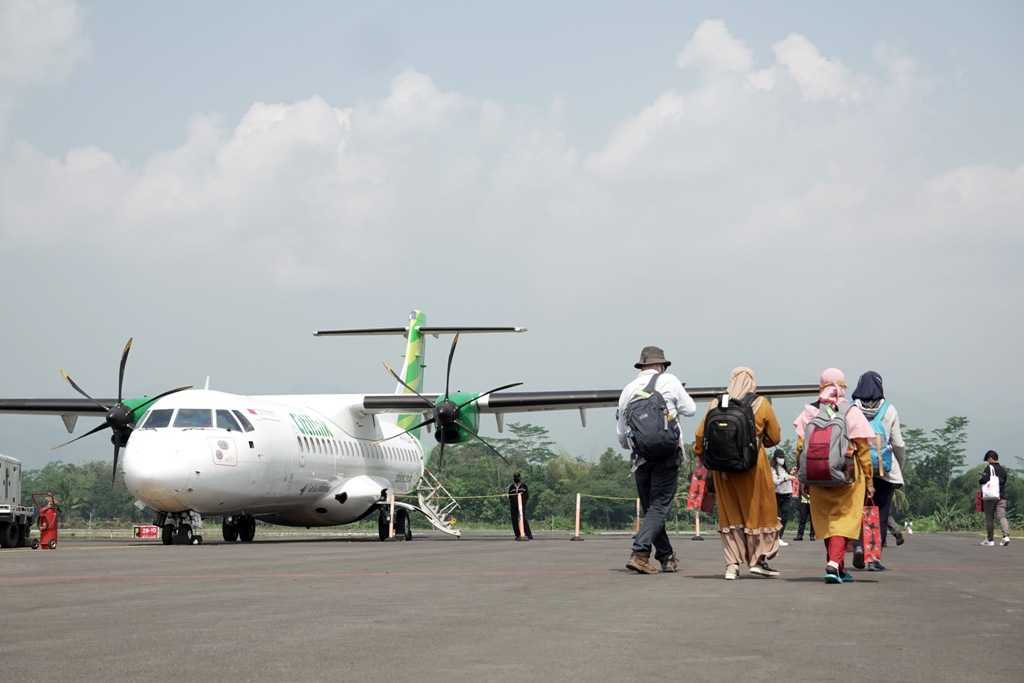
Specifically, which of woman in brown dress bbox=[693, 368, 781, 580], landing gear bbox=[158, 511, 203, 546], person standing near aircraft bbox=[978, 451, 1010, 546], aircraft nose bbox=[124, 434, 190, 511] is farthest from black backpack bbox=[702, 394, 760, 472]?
landing gear bbox=[158, 511, 203, 546]

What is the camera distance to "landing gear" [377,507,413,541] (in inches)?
1180

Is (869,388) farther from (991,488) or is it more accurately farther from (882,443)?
(991,488)

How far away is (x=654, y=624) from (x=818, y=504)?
4394 mm

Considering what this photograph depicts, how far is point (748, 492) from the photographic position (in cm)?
1123

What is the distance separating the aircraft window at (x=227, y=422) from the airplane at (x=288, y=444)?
22 mm

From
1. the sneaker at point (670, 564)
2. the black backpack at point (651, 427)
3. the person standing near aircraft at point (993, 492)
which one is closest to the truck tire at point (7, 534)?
the sneaker at point (670, 564)

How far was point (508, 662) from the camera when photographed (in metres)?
5.65

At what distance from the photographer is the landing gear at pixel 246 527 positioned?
2744cm

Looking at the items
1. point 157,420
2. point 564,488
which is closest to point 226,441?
point 157,420

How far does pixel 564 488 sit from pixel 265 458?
72.6 meters

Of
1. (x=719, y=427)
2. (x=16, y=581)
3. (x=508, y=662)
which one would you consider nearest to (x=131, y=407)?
(x=16, y=581)

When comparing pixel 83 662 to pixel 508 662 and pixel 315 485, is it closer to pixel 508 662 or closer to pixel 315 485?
pixel 508 662

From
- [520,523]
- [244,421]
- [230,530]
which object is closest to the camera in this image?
[244,421]

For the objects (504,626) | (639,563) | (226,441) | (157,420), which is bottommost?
(504,626)
